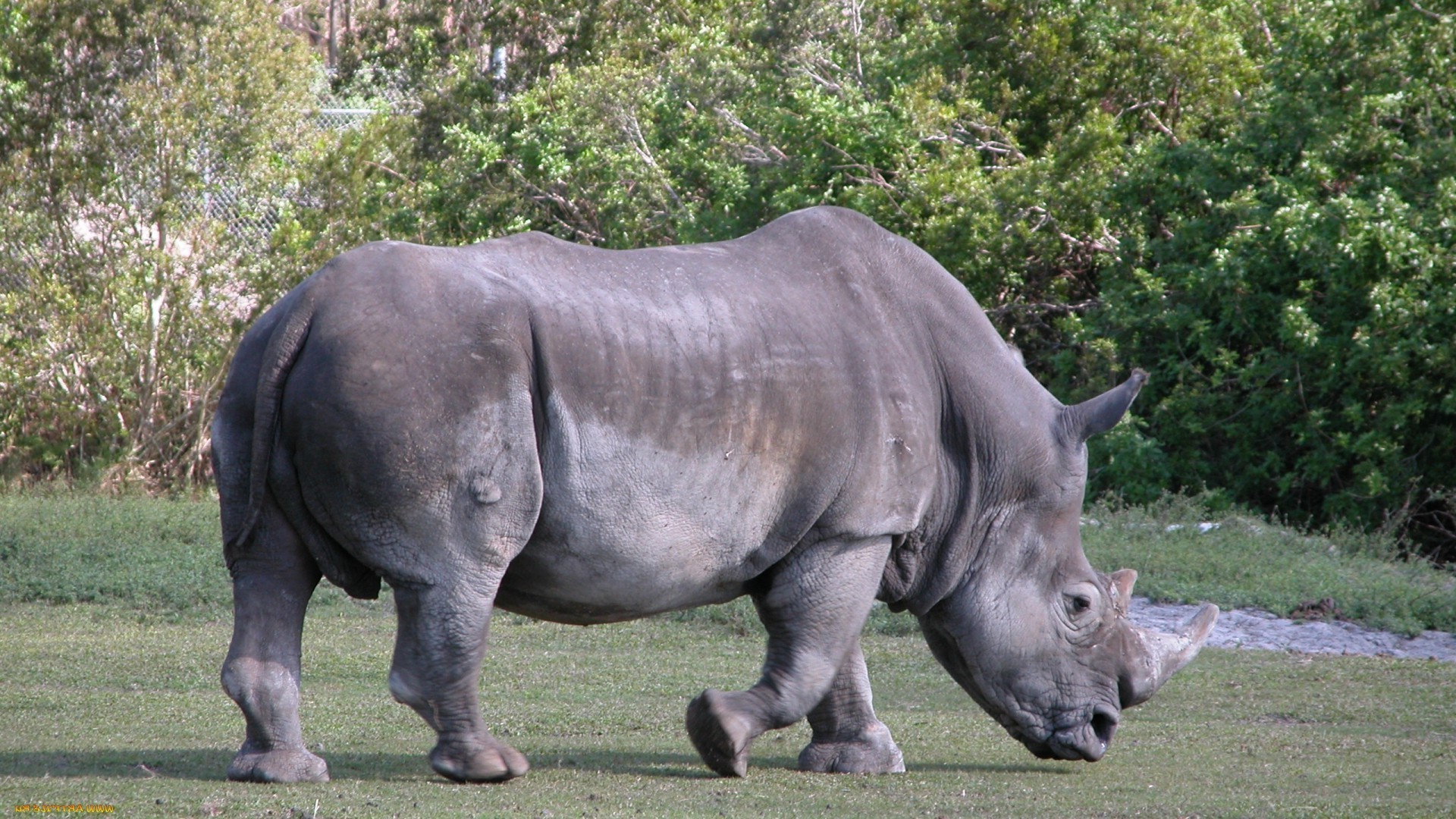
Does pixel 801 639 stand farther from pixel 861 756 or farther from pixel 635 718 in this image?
pixel 635 718

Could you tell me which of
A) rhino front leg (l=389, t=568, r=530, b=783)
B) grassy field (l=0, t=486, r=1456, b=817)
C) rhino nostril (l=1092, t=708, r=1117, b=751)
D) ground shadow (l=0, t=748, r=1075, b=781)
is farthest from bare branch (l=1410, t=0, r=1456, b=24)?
rhino front leg (l=389, t=568, r=530, b=783)

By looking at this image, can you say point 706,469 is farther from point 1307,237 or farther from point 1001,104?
point 1001,104

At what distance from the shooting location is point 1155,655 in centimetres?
721

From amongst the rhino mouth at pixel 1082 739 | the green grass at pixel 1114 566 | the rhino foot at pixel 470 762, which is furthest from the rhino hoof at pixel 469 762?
the green grass at pixel 1114 566

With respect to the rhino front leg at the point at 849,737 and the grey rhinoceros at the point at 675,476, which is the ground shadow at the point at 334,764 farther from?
the grey rhinoceros at the point at 675,476

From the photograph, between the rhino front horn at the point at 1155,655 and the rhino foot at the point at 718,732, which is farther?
the rhino front horn at the point at 1155,655

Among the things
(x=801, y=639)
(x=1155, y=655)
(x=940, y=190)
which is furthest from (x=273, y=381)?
(x=940, y=190)

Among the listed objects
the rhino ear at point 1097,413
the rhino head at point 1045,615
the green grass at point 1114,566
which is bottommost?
the green grass at point 1114,566

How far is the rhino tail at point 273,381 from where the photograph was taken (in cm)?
584

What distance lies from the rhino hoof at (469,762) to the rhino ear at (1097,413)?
8.86ft

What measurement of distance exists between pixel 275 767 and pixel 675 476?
1725 millimetres

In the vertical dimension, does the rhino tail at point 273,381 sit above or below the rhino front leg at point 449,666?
above

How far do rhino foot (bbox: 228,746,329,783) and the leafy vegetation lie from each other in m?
11.5

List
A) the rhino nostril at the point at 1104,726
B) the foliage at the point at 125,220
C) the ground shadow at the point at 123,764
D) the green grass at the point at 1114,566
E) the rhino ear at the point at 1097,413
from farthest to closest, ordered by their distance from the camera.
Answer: the foliage at the point at 125,220
the green grass at the point at 1114,566
the rhino nostril at the point at 1104,726
the rhino ear at the point at 1097,413
the ground shadow at the point at 123,764
